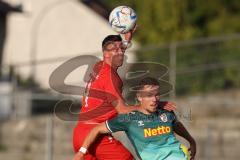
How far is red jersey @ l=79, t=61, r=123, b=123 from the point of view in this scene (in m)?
8.84

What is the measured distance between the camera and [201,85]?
19.0 meters

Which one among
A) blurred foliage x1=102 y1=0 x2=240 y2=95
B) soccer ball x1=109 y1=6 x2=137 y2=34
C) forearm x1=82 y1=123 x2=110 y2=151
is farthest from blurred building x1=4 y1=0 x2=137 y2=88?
forearm x1=82 y1=123 x2=110 y2=151

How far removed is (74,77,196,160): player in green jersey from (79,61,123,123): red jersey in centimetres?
44

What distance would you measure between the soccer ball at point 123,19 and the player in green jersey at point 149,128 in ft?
3.44

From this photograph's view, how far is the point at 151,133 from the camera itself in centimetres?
839

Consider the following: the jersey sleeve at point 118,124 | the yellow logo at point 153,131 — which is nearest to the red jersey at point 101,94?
the jersey sleeve at point 118,124

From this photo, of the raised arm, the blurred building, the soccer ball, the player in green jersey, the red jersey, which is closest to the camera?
the player in green jersey

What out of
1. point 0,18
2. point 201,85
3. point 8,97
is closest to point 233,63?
point 201,85

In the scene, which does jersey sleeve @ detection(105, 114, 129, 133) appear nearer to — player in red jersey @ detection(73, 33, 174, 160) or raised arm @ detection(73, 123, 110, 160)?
raised arm @ detection(73, 123, 110, 160)

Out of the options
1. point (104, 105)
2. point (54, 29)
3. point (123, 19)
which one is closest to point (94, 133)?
point (104, 105)

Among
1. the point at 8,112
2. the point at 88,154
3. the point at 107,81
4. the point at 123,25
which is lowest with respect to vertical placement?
the point at 8,112

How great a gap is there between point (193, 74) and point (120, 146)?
33.7 ft

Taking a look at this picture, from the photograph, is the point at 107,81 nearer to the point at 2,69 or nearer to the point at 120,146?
the point at 120,146

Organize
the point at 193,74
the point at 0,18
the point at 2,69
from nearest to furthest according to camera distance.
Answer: the point at 193,74, the point at 2,69, the point at 0,18
